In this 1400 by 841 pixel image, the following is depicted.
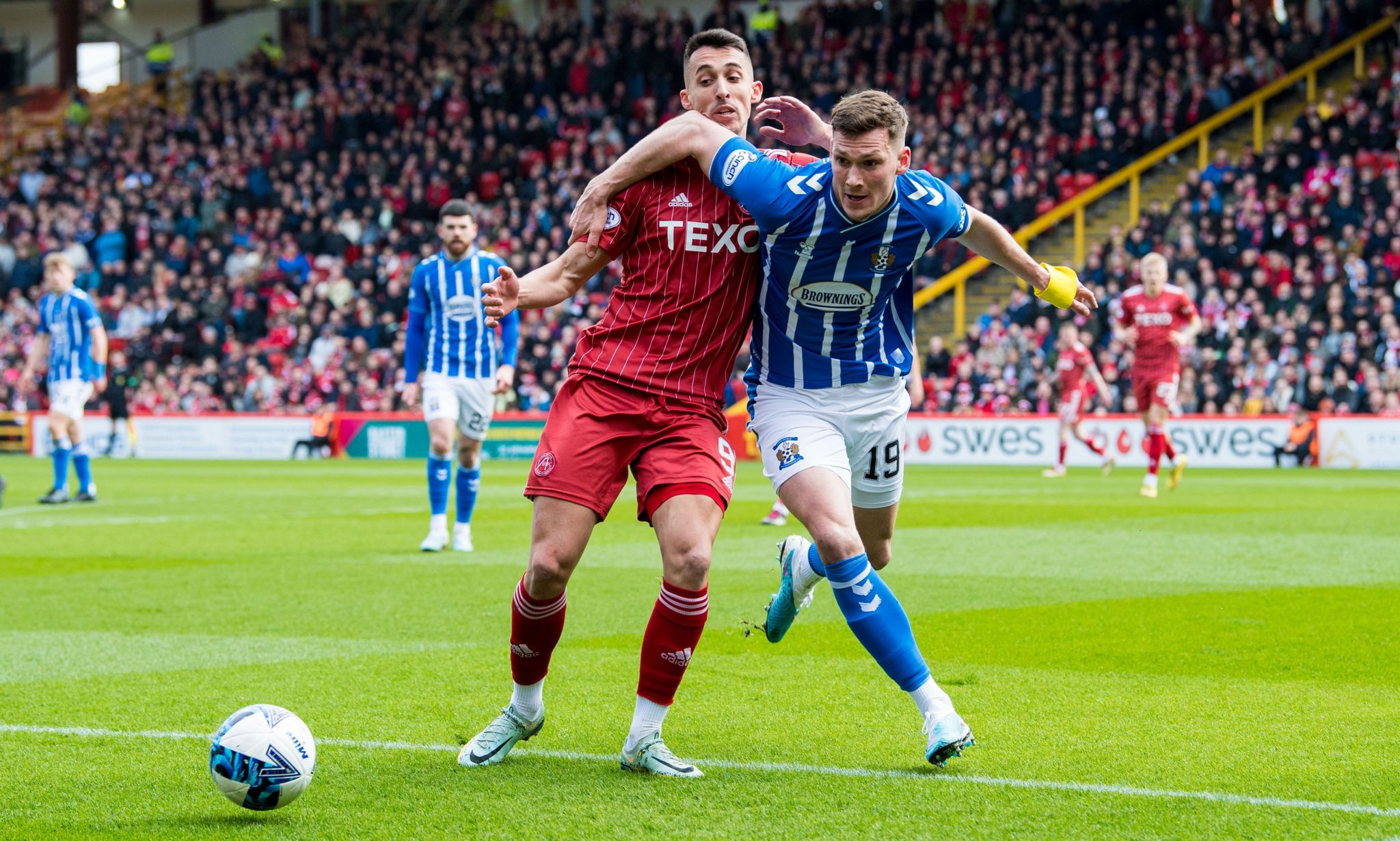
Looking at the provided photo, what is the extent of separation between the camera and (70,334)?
1633cm

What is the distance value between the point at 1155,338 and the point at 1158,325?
149 millimetres

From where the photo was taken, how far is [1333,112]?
27.2 m

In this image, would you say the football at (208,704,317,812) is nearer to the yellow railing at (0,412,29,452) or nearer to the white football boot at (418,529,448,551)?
the white football boot at (418,529,448,551)

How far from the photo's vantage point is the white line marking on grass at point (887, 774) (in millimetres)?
4035

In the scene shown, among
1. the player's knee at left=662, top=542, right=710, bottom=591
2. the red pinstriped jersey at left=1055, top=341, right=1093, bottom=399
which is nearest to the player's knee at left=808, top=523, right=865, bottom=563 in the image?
the player's knee at left=662, top=542, right=710, bottom=591

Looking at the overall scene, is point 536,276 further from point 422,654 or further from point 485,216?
→ point 485,216

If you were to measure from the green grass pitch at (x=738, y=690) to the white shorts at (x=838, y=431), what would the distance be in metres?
0.85

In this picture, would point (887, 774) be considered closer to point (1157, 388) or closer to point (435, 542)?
point (435, 542)

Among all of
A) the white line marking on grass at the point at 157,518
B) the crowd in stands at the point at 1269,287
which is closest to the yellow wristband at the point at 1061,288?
the white line marking on grass at the point at 157,518

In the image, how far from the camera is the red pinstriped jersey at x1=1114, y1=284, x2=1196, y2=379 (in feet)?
56.9

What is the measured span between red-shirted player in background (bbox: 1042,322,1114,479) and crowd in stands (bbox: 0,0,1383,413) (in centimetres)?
320

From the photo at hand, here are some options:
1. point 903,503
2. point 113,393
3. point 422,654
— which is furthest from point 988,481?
point 113,393

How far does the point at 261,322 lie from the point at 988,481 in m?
19.7

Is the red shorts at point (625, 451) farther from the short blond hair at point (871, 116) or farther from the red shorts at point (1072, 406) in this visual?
the red shorts at point (1072, 406)
